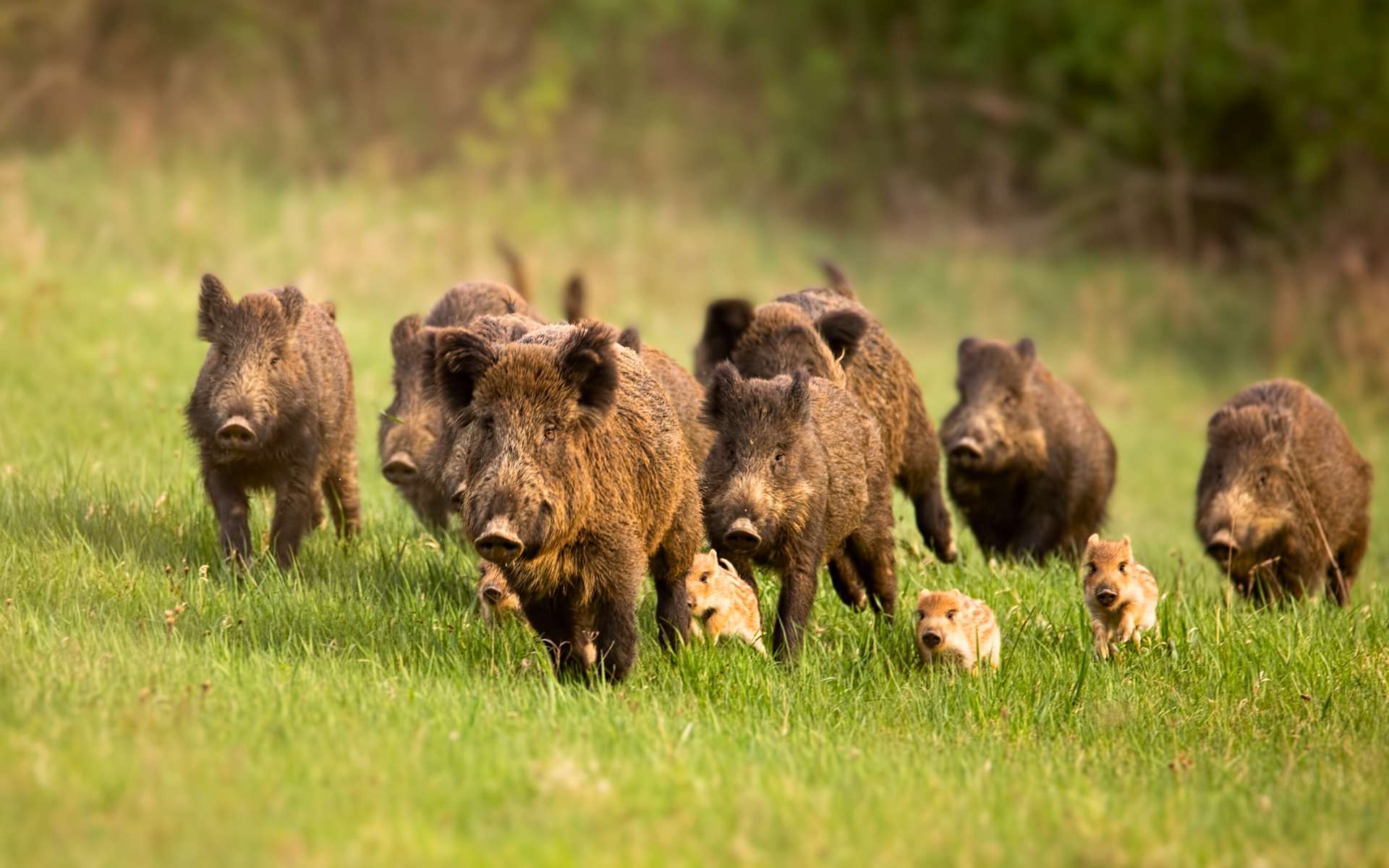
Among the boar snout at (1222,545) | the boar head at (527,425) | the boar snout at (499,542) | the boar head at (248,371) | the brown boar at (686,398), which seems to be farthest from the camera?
Result: the boar snout at (1222,545)

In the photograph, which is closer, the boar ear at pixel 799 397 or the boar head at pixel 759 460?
the boar head at pixel 759 460

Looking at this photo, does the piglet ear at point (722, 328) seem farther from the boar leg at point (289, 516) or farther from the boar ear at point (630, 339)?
the boar leg at point (289, 516)

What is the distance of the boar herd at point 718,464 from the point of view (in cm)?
551

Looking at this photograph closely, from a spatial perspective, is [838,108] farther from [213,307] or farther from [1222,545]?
[213,307]

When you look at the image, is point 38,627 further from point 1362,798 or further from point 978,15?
point 978,15

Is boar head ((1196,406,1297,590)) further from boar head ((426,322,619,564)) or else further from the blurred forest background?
the blurred forest background

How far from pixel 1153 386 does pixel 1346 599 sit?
42.6 feet

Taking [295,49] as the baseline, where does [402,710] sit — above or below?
below

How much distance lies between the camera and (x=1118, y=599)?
6.74 m

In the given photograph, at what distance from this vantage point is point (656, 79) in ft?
112

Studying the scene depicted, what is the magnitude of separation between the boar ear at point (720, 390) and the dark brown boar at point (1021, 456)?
115 inches

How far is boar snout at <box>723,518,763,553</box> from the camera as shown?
609cm

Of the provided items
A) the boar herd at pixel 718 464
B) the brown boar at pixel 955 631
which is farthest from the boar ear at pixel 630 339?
the brown boar at pixel 955 631

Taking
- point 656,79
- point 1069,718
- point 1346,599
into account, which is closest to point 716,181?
point 656,79
